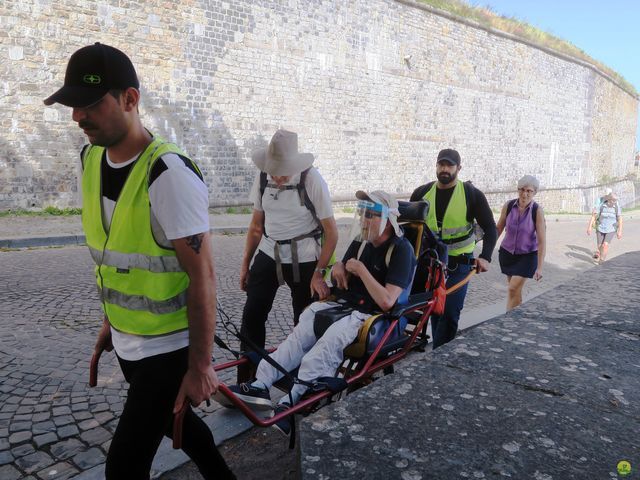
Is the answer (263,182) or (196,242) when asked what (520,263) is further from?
(196,242)

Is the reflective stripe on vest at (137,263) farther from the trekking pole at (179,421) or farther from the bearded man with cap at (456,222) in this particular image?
the bearded man with cap at (456,222)

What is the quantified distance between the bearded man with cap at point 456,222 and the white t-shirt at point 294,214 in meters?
1.28

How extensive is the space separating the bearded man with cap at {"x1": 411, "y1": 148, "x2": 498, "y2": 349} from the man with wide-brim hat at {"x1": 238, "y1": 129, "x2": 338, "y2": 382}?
127 centimetres

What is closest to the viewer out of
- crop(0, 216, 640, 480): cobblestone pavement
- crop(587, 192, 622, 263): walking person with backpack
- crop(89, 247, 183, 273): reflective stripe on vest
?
crop(89, 247, 183, 273): reflective stripe on vest

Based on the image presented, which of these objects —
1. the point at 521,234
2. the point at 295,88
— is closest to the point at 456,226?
the point at 521,234

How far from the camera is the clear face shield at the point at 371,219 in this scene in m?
3.52

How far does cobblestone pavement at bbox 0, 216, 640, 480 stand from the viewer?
2883mm

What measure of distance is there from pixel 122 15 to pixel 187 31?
1.69m

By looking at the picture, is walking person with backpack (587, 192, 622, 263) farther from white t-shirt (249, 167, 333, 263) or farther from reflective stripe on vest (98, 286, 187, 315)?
reflective stripe on vest (98, 286, 187, 315)

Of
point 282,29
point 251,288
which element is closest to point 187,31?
point 282,29

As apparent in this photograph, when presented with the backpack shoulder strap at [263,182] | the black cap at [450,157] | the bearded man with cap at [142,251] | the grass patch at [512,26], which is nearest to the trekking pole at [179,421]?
the bearded man with cap at [142,251]

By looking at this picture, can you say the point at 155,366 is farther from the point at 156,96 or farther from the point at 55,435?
the point at 156,96

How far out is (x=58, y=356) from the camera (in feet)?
13.8

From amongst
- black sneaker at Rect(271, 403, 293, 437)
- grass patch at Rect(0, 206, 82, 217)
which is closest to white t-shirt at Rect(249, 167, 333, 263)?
black sneaker at Rect(271, 403, 293, 437)
